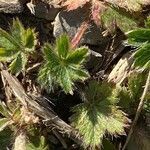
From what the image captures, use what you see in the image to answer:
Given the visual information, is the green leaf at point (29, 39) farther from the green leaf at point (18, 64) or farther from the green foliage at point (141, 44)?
the green foliage at point (141, 44)

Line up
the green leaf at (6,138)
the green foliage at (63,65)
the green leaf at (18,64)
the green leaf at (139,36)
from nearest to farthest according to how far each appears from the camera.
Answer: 1. the green leaf at (139,36)
2. the green foliage at (63,65)
3. the green leaf at (18,64)
4. the green leaf at (6,138)

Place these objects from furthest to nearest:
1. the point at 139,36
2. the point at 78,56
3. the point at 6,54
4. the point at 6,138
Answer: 1. the point at 6,138
2. the point at 6,54
3. the point at 78,56
4. the point at 139,36

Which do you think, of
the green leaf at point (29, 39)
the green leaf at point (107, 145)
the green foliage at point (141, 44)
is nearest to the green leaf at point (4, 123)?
the green leaf at point (29, 39)

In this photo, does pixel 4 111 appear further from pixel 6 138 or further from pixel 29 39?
pixel 29 39

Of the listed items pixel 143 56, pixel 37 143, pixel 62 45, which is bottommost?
pixel 37 143

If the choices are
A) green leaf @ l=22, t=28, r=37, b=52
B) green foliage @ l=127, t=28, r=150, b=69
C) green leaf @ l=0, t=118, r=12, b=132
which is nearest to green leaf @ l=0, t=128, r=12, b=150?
green leaf @ l=0, t=118, r=12, b=132

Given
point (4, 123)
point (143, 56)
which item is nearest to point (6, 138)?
point (4, 123)

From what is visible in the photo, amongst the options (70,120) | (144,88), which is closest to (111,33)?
(144,88)

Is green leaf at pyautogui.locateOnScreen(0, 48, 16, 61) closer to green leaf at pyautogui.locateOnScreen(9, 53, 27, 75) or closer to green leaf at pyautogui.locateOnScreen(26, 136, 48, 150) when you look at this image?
green leaf at pyautogui.locateOnScreen(9, 53, 27, 75)
